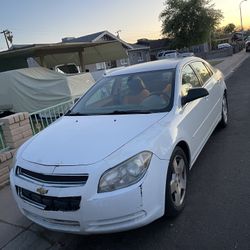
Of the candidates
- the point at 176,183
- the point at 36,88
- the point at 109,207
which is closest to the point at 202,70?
the point at 176,183

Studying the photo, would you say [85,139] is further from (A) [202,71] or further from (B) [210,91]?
(A) [202,71]

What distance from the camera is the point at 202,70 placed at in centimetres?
570

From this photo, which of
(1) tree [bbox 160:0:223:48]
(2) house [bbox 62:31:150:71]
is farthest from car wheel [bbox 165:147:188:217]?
(1) tree [bbox 160:0:223:48]

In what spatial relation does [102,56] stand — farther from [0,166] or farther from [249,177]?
[249,177]

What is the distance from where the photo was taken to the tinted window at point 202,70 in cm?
543

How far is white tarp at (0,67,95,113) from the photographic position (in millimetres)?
12203

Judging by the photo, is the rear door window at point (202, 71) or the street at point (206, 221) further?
the rear door window at point (202, 71)

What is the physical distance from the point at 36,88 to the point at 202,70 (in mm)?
8131

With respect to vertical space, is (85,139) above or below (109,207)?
above

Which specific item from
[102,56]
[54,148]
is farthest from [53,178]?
[102,56]

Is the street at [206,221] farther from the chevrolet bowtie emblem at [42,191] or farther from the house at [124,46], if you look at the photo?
the house at [124,46]

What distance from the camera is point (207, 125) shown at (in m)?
5.09

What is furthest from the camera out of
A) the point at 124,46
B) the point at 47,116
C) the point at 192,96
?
the point at 124,46

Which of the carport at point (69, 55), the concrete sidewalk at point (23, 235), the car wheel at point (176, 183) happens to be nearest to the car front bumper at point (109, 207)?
the car wheel at point (176, 183)
